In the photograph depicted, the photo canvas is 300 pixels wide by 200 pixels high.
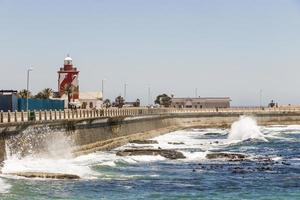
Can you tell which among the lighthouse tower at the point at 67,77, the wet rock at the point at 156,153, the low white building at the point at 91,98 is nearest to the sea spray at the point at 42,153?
the wet rock at the point at 156,153

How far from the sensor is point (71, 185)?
33281mm

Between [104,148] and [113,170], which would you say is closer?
[113,170]

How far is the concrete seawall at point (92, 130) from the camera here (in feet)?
134

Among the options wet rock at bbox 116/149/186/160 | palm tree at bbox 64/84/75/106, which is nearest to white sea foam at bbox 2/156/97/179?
wet rock at bbox 116/149/186/160

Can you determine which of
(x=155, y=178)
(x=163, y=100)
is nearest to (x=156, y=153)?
(x=155, y=178)

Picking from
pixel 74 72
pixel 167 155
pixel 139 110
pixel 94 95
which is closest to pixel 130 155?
pixel 167 155

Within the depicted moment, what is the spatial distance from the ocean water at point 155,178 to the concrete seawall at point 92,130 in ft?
3.64

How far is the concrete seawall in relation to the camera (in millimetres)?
40956

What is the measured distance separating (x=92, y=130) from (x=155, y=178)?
2151 cm

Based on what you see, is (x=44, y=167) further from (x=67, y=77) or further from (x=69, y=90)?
(x=67, y=77)

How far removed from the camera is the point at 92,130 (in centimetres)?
5819

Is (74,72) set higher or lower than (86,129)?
higher

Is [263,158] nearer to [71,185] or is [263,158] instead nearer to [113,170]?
[113,170]

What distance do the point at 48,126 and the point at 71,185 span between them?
14018 mm
